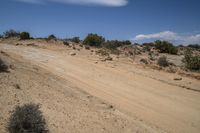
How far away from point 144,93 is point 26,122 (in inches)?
331

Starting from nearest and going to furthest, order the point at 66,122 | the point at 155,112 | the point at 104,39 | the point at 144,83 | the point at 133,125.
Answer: the point at 66,122 → the point at 133,125 → the point at 155,112 → the point at 144,83 → the point at 104,39

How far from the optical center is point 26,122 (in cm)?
695

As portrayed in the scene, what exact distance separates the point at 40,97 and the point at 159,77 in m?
10.5

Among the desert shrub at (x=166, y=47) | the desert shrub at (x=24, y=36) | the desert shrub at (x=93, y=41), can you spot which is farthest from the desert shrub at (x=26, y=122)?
the desert shrub at (x=24, y=36)

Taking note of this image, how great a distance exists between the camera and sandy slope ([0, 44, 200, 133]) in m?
10.2

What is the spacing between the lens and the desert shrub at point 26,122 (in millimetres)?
6812

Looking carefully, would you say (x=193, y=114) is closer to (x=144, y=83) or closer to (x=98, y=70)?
(x=144, y=83)

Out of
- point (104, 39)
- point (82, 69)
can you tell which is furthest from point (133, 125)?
point (104, 39)

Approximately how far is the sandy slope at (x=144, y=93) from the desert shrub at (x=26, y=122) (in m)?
3.85

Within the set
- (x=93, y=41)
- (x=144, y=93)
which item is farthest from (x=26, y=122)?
(x=93, y=41)

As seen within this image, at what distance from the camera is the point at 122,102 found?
12.2 meters

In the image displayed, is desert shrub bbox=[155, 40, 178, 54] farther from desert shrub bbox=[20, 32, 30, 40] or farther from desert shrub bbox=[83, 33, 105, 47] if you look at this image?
desert shrub bbox=[20, 32, 30, 40]

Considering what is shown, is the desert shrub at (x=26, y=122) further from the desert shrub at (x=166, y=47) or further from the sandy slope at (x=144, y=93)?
the desert shrub at (x=166, y=47)

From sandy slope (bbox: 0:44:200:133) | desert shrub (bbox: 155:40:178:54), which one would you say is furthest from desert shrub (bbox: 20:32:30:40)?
sandy slope (bbox: 0:44:200:133)
